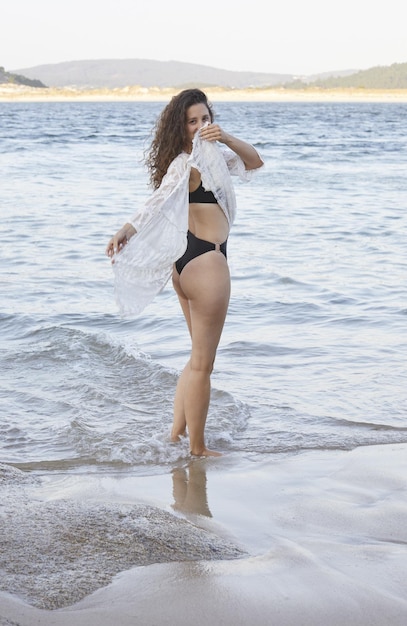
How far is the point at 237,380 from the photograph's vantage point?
6.40 m

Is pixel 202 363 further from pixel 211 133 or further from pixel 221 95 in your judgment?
pixel 221 95

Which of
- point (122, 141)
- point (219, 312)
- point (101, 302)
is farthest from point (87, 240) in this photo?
point (122, 141)

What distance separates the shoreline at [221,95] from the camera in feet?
539

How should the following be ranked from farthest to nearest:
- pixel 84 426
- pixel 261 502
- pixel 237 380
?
pixel 237 380, pixel 84 426, pixel 261 502

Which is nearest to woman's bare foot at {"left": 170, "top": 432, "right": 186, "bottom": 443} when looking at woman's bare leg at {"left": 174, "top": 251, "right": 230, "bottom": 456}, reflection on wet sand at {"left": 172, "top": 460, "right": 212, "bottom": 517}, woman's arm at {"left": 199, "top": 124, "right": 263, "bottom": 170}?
woman's bare leg at {"left": 174, "top": 251, "right": 230, "bottom": 456}

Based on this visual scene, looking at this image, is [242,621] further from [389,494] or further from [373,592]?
[389,494]

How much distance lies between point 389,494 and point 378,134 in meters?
43.2

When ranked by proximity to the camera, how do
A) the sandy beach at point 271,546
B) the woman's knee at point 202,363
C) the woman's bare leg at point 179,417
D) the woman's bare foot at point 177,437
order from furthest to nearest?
1. the woman's bare foot at point 177,437
2. the woman's bare leg at point 179,417
3. the woman's knee at point 202,363
4. the sandy beach at point 271,546

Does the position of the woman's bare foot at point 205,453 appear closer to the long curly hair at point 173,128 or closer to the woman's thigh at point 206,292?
the woman's thigh at point 206,292

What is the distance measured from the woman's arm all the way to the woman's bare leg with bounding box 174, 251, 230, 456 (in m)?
0.51

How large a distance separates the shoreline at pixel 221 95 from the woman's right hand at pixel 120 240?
15988 cm

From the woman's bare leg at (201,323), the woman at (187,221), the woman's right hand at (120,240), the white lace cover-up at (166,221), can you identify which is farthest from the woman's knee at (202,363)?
the woman's right hand at (120,240)

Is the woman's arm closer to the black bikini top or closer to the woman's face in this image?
the woman's face

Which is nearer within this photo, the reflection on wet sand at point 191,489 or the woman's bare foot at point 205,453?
the reflection on wet sand at point 191,489
